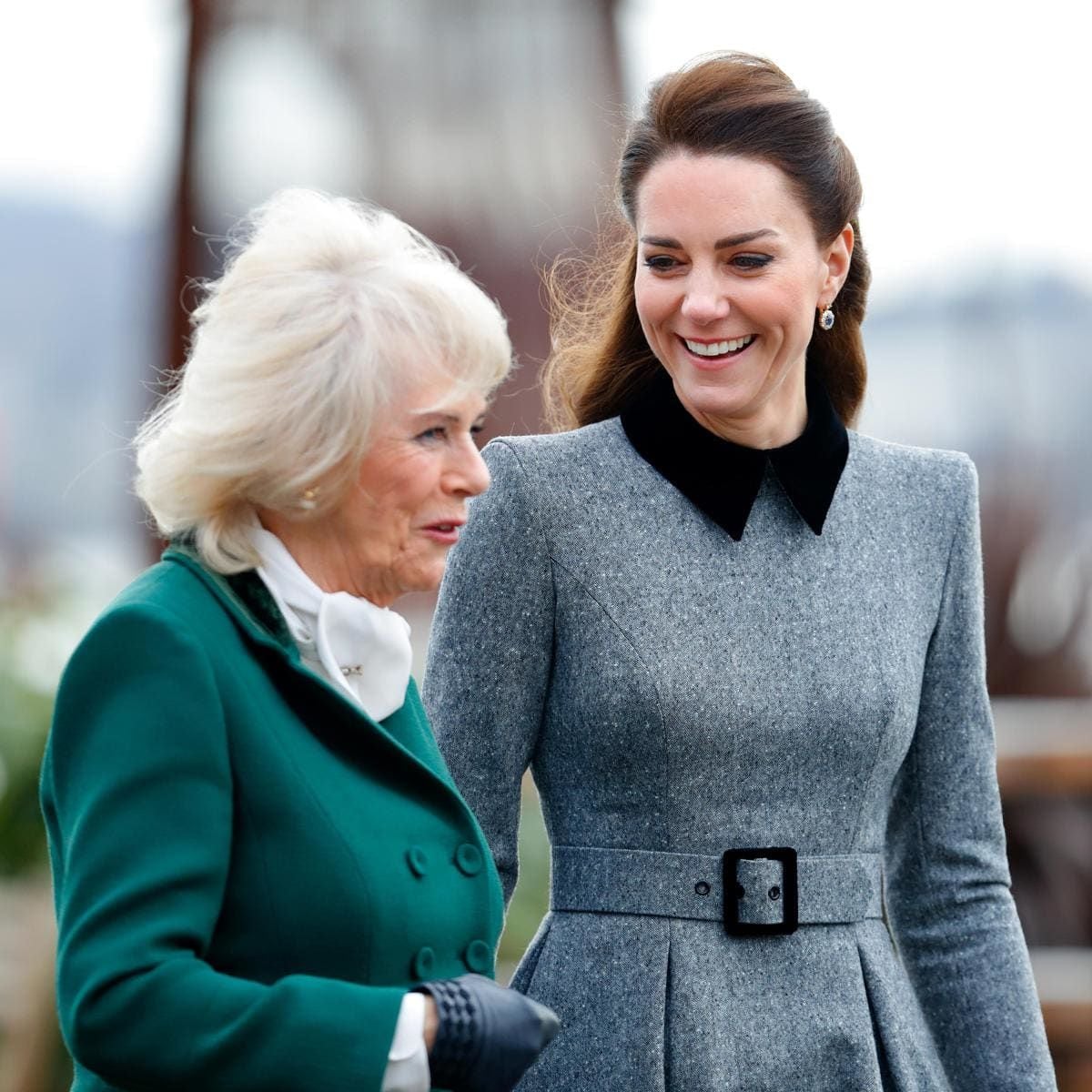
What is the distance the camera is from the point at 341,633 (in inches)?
71.3

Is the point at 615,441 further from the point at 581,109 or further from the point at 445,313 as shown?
the point at 581,109

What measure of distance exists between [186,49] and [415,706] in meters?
3.79

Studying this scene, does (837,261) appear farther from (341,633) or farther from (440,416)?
(341,633)

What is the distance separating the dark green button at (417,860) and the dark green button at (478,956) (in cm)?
10

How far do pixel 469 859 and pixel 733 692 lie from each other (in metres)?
0.48

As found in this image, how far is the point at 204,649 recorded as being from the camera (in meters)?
1.65

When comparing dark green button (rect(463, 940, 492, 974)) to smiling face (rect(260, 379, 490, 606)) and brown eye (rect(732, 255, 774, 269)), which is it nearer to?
smiling face (rect(260, 379, 490, 606))

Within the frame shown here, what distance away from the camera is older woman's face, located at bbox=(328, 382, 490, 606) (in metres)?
1.79

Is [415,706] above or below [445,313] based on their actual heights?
below

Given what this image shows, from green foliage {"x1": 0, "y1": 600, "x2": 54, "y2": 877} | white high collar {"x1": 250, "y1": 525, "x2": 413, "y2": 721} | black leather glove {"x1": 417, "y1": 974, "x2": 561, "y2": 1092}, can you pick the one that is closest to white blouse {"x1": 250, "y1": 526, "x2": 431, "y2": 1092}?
white high collar {"x1": 250, "y1": 525, "x2": 413, "y2": 721}

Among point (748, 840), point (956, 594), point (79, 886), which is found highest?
point (79, 886)

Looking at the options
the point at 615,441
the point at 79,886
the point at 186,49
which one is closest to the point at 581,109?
the point at 186,49

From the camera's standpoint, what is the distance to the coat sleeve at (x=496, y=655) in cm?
Result: 221

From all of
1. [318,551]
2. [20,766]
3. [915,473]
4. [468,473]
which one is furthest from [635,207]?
[20,766]
